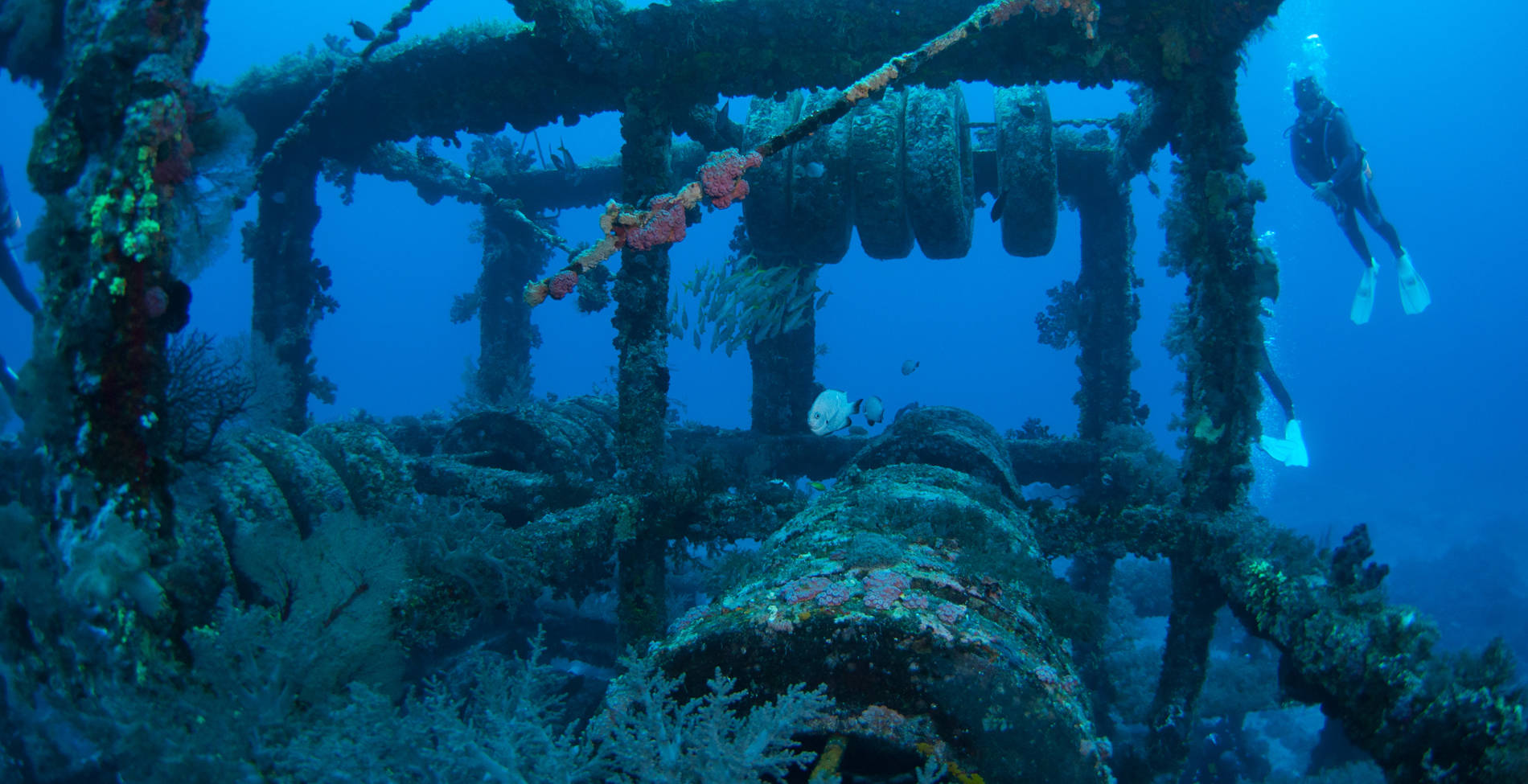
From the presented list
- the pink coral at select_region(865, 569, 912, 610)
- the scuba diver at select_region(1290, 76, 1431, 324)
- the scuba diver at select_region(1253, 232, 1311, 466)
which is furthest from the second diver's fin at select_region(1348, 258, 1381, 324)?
the pink coral at select_region(865, 569, 912, 610)

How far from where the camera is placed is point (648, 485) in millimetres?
5094

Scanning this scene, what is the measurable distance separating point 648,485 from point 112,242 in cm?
349

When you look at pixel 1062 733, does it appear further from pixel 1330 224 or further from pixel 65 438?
pixel 1330 224

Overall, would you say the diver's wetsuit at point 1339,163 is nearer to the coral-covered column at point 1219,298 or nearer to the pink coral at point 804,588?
the coral-covered column at point 1219,298

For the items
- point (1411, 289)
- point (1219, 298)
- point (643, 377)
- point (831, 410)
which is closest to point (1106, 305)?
point (1219, 298)

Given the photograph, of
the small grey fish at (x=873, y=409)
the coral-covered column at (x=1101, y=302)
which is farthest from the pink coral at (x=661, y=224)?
the coral-covered column at (x=1101, y=302)

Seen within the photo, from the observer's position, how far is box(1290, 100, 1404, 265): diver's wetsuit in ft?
28.6

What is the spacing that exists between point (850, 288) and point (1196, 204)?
14832cm

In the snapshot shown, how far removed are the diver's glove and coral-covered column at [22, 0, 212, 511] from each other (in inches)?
456

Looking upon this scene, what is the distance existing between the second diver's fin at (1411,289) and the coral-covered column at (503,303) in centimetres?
1293

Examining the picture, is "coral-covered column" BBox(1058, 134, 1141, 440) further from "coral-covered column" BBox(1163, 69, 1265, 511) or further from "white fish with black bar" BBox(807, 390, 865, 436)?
"coral-covered column" BBox(1163, 69, 1265, 511)

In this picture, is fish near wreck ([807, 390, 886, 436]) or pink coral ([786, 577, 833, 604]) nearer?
pink coral ([786, 577, 833, 604])

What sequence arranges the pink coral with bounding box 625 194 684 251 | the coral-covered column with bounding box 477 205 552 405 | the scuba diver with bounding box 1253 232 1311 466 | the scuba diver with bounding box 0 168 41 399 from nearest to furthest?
the pink coral with bounding box 625 194 684 251, the scuba diver with bounding box 1253 232 1311 466, the scuba diver with bounding box 0 168 41 399, the coral-covered column with bounding box 477 205 552 405

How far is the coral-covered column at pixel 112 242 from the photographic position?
2002mm
